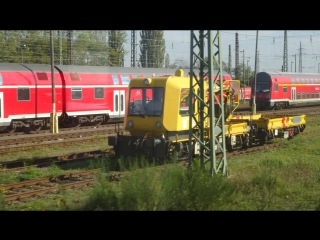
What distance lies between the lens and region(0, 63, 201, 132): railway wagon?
23.6 meters

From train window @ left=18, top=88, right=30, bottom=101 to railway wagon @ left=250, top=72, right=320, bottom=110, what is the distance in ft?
65.6

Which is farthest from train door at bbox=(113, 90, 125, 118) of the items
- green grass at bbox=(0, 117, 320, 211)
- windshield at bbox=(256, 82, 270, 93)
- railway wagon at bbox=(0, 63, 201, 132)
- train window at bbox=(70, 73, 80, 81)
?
windshield at bbox=(256, 82, 270, 93)

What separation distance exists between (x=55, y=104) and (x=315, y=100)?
3029 centimetres

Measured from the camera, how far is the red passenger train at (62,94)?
2361 centimetres

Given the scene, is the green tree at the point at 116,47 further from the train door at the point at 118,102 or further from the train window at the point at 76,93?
the train window at the point at 76,93

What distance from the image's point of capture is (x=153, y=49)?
48.0 metres

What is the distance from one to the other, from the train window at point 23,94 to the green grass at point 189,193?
11553 mm

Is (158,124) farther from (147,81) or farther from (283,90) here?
(283,90)

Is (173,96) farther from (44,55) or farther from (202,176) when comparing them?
(44,55)

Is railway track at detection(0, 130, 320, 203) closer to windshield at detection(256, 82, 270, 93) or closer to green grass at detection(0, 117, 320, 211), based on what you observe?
green grass at detection(0, 117, 320, 211)

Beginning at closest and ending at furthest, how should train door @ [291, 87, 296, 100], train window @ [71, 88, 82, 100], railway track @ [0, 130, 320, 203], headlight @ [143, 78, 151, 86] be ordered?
railway track @ [0, 130, 320, 203] → headlight @ [143, 78, 151, 86] → train window @ [71, 88, 82, 100] → train door @ [291, 87, 296, 100]

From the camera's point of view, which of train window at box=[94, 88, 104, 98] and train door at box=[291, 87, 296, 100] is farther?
train door at box=[291, 87, 296, 100]

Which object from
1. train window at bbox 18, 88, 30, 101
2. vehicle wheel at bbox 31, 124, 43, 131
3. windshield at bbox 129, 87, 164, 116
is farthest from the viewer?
vehicle wheel at bbox 31, 124, 43, 131
